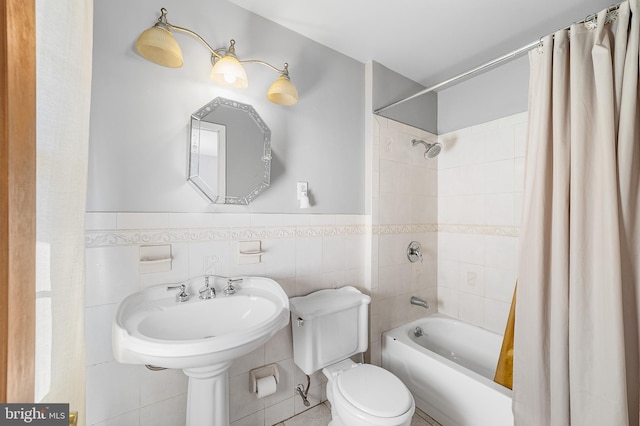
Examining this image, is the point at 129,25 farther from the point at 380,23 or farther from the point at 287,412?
the point at 287,412

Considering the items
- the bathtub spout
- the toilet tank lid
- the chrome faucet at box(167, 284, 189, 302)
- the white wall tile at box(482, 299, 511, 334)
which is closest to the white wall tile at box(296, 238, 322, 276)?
the toilet tank lid

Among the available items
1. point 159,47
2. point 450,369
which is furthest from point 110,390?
point 450,369

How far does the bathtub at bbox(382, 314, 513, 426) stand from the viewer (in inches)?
51.0

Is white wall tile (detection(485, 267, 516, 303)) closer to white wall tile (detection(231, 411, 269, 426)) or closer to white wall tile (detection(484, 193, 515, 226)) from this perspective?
white wall tile (detection(484, 193, 515, 226))

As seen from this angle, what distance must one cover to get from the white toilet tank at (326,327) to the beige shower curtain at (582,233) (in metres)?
0.77

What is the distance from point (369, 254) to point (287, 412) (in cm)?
108

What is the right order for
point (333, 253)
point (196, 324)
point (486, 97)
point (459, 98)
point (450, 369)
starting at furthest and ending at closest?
point (459, 98)
point (486, 97)
point (333, 253)
point (450, 369)
point (196, 324)

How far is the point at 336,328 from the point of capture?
1449 mm

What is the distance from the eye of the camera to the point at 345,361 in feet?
4.95

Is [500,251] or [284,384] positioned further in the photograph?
[500,251]

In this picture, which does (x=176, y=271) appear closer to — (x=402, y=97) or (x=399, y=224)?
(x=399, y=224)

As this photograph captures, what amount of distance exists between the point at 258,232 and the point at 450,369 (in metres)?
1.33

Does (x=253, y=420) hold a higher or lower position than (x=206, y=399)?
lower

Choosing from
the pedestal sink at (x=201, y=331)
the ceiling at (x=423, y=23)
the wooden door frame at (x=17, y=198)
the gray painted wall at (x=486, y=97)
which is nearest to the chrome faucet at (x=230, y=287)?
the pedestal sink at (x=201, y=331)
